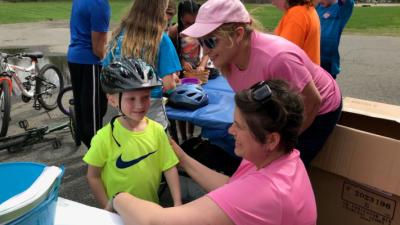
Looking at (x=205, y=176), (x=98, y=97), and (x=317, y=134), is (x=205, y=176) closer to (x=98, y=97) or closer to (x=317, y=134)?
(x=317, y=134)

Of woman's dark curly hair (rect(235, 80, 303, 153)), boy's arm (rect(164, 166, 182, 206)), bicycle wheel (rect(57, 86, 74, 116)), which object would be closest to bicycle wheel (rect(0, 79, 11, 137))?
bicycle wheel (rect(57, 86, 74, 116))

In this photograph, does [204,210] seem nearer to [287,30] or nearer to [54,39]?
[287,30]

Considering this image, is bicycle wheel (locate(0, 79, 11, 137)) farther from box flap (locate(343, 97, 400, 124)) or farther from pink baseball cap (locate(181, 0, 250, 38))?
box flap (locate(343, 97, 400, 124))

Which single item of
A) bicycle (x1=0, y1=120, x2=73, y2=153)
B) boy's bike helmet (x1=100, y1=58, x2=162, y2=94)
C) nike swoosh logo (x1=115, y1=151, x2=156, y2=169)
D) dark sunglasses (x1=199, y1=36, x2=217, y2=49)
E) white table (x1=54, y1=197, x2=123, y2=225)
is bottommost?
bicycle (x1=0, y1=120, x2=73, y2=153)

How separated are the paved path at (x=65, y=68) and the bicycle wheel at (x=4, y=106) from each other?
349mm

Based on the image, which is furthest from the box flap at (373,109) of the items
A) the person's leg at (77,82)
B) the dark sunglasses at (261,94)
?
the person's leg at (77,82)

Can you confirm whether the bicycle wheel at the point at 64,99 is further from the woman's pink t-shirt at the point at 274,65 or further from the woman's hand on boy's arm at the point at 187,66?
the woman's pink t-shirt at the point at 274,65

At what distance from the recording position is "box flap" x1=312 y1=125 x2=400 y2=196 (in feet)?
7.52

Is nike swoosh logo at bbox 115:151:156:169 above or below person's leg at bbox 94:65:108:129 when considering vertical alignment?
above

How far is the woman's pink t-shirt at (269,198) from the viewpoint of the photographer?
1339 millimetres

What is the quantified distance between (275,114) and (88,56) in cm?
256

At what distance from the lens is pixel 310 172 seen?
282 cm

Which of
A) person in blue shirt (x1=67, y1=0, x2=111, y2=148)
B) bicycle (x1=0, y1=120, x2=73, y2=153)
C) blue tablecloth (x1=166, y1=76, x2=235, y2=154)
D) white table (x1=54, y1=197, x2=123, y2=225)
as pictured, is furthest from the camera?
bicycle (x1=0, y1=120, x2=73, y2=153)

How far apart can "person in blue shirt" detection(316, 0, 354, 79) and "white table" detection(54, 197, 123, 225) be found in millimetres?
3176
